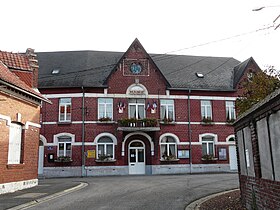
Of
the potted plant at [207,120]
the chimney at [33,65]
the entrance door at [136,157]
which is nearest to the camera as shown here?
the chimney at [33,65]

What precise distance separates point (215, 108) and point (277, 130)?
2363 cm

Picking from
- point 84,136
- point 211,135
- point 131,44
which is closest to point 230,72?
point 211,135

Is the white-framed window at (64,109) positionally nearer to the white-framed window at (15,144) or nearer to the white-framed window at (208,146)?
the white-framed window at (15,144)

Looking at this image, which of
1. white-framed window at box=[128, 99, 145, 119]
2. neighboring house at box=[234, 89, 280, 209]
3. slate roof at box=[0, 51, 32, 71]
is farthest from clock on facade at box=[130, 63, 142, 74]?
neighboring house at box=[234, 89, 280, 209]

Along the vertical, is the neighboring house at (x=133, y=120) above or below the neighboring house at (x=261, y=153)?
above

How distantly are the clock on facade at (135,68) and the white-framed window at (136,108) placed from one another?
8.50 ft

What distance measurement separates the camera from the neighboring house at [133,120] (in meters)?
26.4

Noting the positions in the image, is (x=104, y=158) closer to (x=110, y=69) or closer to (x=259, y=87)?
(x=110, y=69)

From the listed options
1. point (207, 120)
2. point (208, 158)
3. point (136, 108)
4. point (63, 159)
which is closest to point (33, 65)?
point (63, 159)

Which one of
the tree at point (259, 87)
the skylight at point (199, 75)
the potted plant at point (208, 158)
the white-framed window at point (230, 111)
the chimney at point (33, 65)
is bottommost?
the potted plant at point (208, 158)

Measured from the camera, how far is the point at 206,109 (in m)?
29.1

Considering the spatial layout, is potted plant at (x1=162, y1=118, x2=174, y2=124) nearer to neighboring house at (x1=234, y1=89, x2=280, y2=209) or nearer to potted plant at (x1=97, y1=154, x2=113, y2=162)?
potted plant at (x1=97, y1=154, x2=113, y2=162)

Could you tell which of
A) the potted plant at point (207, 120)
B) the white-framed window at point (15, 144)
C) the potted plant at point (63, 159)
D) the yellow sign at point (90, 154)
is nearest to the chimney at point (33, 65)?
the white-framed window at point (15, 144)

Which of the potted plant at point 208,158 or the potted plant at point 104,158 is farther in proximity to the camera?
the potted plant at point 208,158
